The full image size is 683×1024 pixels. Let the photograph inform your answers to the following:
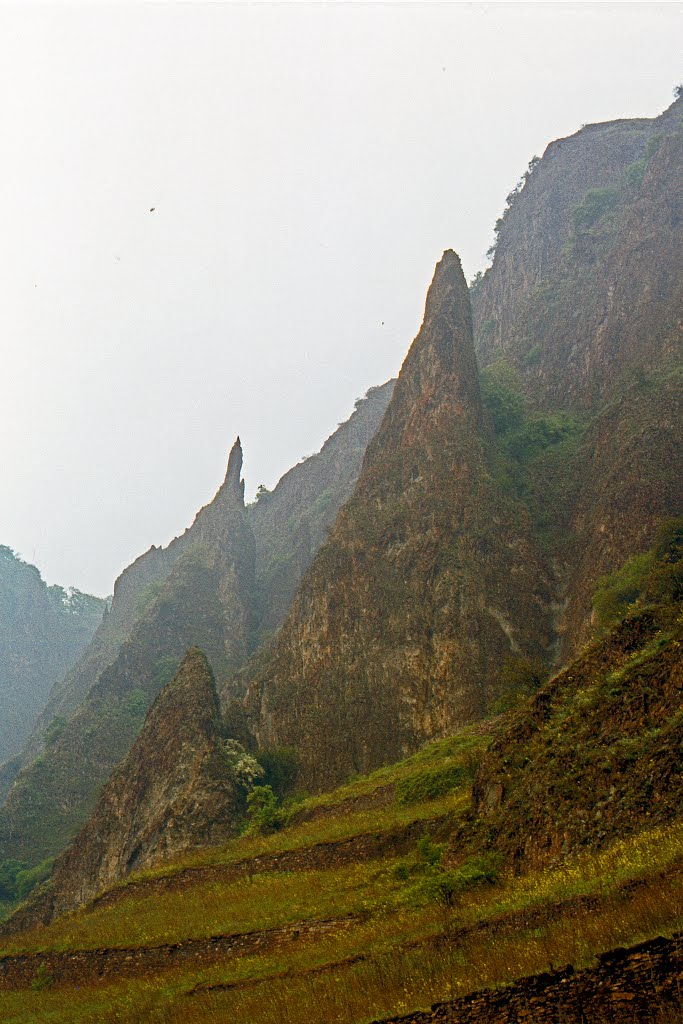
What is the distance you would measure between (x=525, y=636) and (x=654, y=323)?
89.2 ft

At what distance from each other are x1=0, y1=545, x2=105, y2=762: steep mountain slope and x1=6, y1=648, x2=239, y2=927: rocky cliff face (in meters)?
84.0

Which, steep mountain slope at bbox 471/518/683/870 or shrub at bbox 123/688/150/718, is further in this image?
shrub at bbox 123/688/150/718

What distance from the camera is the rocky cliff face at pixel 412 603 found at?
37.1 metres

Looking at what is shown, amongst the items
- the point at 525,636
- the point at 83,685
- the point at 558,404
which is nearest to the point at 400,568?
the point at 525,636

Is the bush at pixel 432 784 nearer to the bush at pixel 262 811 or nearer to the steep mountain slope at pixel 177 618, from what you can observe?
the bush at pixel 262 811

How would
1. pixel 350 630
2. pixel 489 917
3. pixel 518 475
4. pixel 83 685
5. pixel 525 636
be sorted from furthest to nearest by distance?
1. pixel 83 685
2. pixel 518 475
3. pixel 350 630
4. pixel 525 636
5. pixel 489 917

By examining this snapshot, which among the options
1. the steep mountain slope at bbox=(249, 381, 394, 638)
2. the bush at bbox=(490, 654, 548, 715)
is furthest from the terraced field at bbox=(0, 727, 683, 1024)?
the steep mountain slope at bbox=(249, 381, 394, 638)

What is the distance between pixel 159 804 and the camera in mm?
35438

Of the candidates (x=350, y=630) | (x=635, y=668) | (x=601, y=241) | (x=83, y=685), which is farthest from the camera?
(x=83, y=685)

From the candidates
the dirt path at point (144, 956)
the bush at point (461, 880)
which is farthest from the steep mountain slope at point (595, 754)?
the dirt path at point (144, 956)

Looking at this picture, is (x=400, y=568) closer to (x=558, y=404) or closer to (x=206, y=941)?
(x=558, y=404)

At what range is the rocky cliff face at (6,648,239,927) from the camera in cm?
3309

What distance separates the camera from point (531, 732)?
16766 mm

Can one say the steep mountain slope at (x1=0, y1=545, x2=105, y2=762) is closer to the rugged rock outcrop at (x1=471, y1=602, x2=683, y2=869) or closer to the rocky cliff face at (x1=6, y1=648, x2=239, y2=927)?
the rocky cliff face at (x1=6, y1=648, x2=239, y2=927)
